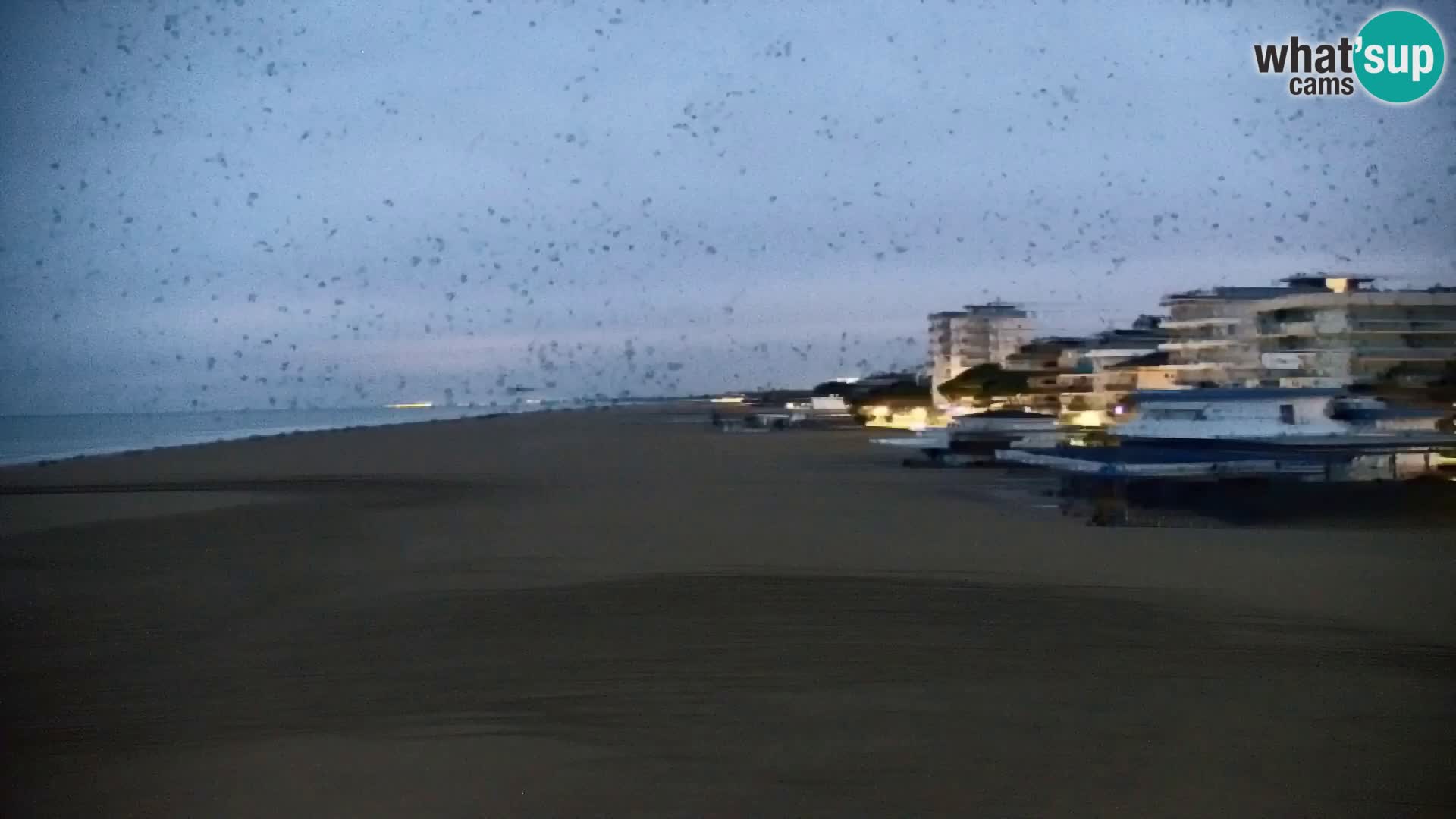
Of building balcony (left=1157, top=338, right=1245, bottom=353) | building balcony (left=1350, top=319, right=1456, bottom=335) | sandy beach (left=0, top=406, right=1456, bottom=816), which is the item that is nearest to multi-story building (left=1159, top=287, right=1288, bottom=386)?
building balcony (left=1157, top=338, right=1245, bottom=353)

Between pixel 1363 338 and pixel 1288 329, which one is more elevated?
pixel 1288 329

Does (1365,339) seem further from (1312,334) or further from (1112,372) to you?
(1112,372)

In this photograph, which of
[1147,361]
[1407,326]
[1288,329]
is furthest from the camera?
[1147,361]

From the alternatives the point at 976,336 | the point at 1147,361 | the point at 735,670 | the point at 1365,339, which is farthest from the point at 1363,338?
the point at 976,336

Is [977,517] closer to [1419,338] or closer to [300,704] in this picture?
[300,704]

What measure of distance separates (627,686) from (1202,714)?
330 cm

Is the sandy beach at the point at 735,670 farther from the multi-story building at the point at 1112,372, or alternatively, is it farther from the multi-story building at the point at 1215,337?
the multi-story building at the point at 1215,337

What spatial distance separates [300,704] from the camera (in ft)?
24.5

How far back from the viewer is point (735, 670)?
8227 millimetres

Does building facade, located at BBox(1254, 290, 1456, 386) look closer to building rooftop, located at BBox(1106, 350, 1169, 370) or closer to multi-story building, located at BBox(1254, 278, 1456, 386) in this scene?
multi-story building, located at BBox(1254, 278, 1456, 386)

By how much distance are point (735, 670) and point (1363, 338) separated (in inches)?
1502

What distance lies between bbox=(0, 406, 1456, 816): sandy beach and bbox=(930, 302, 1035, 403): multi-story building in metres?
86.8

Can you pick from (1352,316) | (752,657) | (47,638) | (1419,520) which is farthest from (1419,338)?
(47,638)

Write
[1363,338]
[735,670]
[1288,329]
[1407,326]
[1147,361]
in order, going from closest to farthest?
[735,670], [1407,326], [1363,338], [1288,329], [1147,361]
